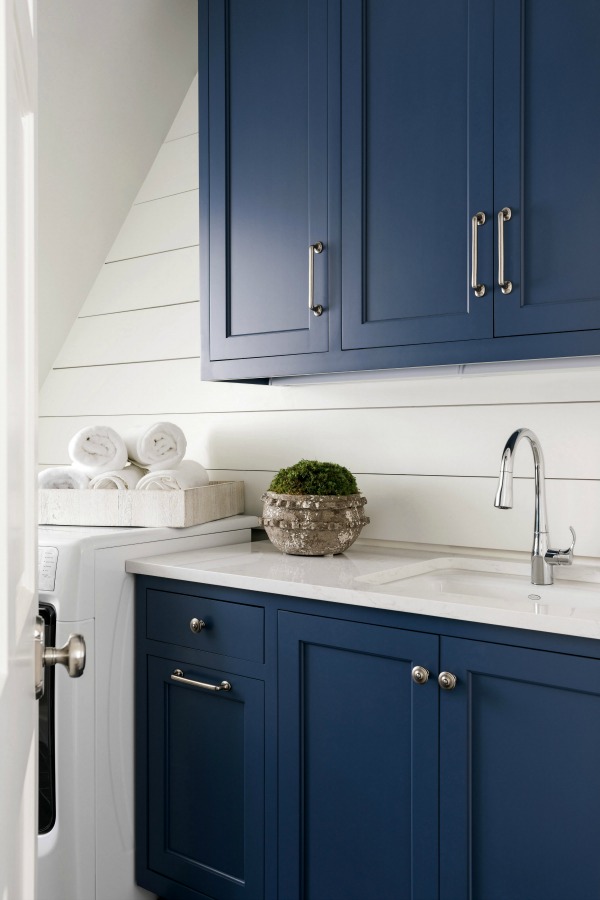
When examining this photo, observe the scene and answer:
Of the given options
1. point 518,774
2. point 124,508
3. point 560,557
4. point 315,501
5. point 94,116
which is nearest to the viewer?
point 518,774

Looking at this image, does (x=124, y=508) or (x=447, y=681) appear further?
(x=124, y=508)

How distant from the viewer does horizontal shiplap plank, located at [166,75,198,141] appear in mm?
2672

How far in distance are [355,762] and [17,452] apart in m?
1.17

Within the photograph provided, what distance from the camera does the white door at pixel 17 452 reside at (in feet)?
2.07

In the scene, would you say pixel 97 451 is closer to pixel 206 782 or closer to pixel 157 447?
pixel 157 447

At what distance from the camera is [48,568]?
1862mm

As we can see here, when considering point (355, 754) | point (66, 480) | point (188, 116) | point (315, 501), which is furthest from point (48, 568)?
point (188, 116)

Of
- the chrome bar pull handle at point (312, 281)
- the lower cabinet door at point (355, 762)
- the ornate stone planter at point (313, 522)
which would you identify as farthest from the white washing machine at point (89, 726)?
the chrome bar pull handle at point (312, 281)

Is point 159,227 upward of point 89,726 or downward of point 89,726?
upward

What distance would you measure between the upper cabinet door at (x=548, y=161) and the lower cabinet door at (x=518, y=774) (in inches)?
26.2

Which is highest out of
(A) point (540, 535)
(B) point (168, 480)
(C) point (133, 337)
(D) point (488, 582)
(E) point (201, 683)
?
(C) point (133, 337)

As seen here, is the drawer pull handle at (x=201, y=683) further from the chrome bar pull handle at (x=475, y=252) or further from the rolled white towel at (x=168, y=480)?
the chrome bar pull handle at (x=475, y=252)

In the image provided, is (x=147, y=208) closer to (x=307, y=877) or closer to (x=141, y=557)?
(x=141, y=557)

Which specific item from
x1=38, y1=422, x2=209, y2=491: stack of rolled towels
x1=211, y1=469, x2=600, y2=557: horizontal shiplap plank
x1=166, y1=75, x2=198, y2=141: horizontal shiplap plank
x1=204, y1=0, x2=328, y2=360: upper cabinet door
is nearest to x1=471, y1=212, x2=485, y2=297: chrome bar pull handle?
x1=204, y1=0, x2=328, y2=360: upper cabinet door
